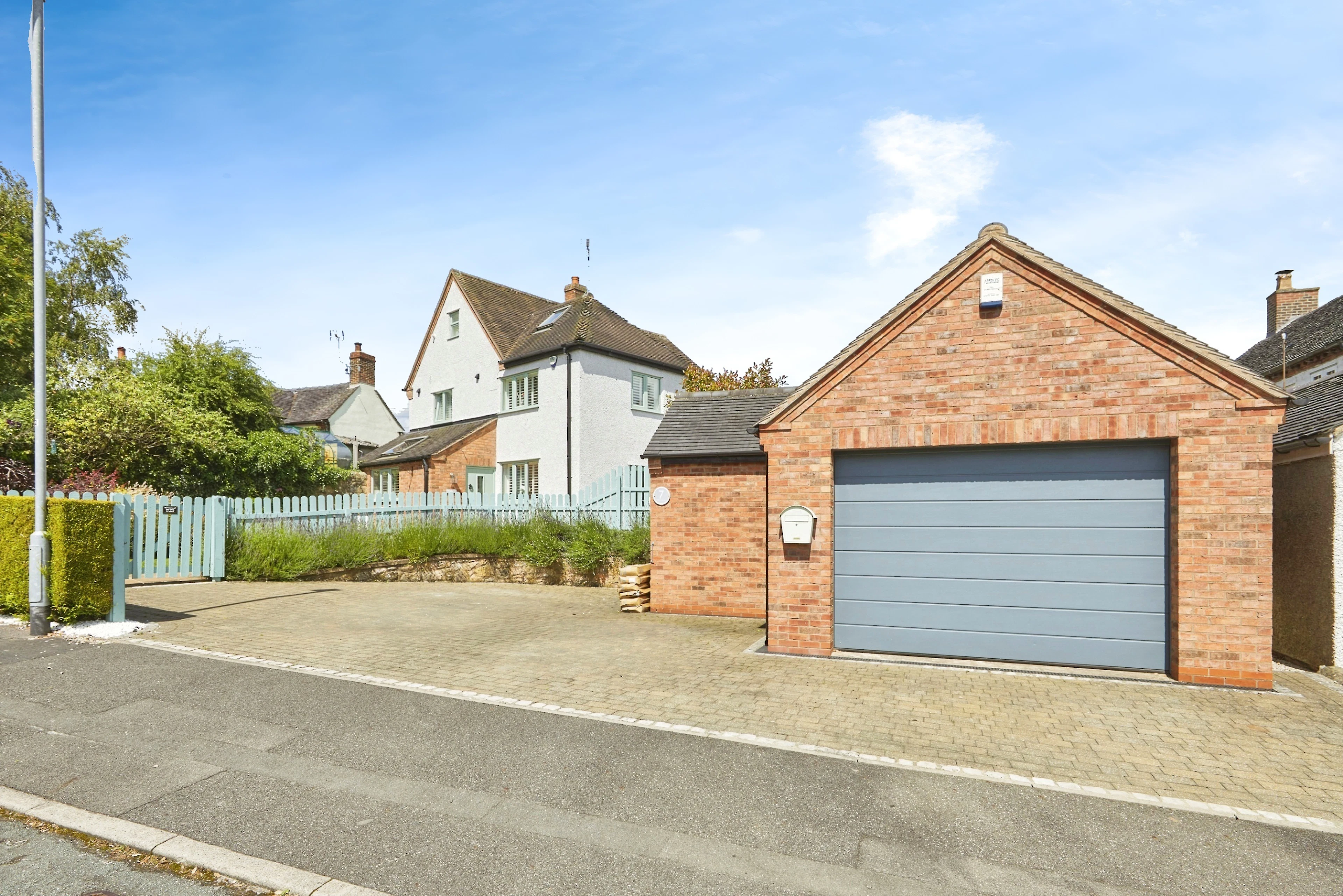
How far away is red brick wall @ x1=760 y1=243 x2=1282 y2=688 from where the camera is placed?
23.5 ft

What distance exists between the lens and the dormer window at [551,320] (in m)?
26.4

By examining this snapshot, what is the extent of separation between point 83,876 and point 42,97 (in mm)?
8750

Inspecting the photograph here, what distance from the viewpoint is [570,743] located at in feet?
18.0

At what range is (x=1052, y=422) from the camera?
778cm

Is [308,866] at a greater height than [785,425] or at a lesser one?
→ lesser

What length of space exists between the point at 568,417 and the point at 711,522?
12567 mm

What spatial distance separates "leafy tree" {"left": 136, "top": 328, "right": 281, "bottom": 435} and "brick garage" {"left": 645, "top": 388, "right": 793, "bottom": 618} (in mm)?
16803

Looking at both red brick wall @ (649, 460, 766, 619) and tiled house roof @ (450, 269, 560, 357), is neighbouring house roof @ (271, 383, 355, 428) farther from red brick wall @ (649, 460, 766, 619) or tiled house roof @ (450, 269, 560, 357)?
red brick wall @ (649, 460, 766, 619)

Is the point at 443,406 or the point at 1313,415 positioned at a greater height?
the point at 443,406

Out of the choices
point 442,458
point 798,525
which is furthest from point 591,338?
point 798,525

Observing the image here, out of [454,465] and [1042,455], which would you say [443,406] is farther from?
[1042,455]

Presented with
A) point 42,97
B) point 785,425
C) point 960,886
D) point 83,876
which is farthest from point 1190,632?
point 42,97

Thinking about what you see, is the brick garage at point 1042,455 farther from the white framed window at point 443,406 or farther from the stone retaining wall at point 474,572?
the white framed window at point 443,406

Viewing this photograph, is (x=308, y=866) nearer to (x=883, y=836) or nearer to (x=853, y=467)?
(x=883, y=836)
